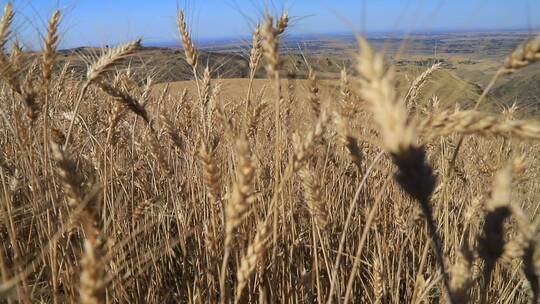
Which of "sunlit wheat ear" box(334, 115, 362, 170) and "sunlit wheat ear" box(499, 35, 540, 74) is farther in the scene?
"sunlit wheat ear" box(334, 115, 362, 170)

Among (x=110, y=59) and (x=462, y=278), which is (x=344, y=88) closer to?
(x=110, y=59)

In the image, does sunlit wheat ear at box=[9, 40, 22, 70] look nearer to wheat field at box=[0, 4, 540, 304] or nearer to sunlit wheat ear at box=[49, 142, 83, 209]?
wheat field at box=[0, 4, 540, 304]

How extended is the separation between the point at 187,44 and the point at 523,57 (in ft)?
4.66

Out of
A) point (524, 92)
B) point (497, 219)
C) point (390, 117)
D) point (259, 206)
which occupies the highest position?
point (390, 117)

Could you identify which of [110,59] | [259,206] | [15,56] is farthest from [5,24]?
[259,206]

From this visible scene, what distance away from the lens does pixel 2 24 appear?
4.94 ft

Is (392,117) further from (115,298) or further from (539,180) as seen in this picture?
(539,180)

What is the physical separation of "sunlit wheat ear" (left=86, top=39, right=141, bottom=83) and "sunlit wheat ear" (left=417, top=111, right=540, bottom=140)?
3.66ft

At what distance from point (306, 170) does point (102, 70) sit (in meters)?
0.80

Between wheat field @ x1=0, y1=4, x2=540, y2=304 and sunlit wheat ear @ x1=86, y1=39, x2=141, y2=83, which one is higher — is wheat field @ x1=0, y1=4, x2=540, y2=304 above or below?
below

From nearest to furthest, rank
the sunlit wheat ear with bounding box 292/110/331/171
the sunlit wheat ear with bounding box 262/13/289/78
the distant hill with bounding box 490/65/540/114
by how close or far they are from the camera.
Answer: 1. the sunlit wheat ear with bounding box 292/110/331/171
2. the sunlit wheat ear with bounding box 262/13/289/78
3. the distant hill with bounding box 490/65/540/114

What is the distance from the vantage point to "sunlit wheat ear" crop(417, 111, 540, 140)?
2.50 feet

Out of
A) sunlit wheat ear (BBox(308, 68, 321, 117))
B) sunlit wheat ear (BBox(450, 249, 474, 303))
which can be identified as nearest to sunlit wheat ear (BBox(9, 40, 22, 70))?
sunlit wheat ear (BBox(308, 68, 321, 117))

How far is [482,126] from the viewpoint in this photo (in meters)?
0.78
